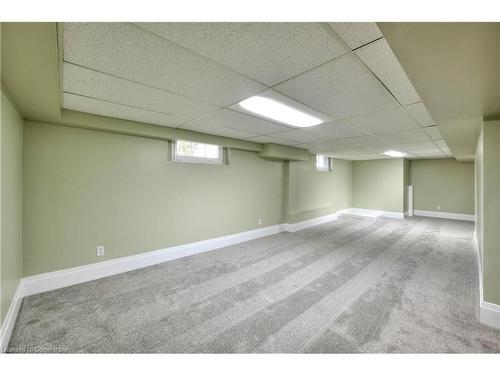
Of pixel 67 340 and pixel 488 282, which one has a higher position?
pixel 488 282

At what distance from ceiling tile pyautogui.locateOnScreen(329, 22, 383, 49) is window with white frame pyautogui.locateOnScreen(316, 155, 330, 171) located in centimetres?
583

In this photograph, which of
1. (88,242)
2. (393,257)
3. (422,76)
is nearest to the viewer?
(422,76)

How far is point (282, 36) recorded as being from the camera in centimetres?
112

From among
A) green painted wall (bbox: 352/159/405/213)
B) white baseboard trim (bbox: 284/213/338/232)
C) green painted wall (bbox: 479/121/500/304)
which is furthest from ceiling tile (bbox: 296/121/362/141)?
green painted wall (bbox: 352/159/405/213)

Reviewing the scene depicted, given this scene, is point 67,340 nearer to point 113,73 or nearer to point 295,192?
point 113,73

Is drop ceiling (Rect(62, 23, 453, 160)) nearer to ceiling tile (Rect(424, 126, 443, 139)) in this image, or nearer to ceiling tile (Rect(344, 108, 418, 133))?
ceiling tile (Rect(344, 108, 418, 133))

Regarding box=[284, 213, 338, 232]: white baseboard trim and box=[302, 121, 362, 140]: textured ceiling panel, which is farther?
box=[284, 213, 338, 232]: white baseboard trim

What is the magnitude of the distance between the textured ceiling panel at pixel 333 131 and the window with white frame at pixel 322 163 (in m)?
3.25

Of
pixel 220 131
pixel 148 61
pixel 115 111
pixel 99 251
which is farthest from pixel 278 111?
pixel 99 251

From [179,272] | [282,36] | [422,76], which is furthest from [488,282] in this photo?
[179,272]

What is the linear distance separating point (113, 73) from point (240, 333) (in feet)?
7.47

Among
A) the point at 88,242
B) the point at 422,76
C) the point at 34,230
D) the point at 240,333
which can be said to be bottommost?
the point at 240,333

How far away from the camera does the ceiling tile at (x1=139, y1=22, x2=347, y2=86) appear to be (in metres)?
1.06

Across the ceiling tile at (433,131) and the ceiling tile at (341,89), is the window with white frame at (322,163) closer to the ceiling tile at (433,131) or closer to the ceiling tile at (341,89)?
the ceiling tile at (433,131)
